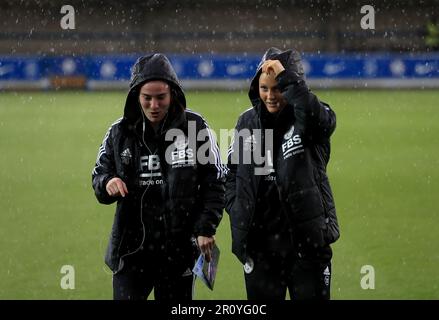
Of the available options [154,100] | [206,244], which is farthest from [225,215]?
[154,100]

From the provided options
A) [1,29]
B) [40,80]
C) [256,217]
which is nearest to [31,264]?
[256,217]

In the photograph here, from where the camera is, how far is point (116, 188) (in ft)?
15.7

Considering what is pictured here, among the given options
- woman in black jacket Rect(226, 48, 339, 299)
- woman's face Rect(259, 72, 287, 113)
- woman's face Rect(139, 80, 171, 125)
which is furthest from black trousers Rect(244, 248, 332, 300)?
woman's face Rect(139, 80, 171, 125)

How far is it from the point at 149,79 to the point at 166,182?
0.64 metres

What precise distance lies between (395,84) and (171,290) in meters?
23.7

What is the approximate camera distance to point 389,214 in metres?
10.7

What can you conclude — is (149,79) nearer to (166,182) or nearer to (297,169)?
(166,182)

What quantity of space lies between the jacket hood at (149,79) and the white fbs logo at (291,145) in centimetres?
67

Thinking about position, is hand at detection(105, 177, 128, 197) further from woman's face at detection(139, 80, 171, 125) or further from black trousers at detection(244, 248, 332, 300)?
black trousers at detection(244, 248, 332, 300)

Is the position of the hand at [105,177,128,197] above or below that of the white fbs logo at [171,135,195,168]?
below

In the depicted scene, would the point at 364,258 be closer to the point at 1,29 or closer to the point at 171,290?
the point at 171,290

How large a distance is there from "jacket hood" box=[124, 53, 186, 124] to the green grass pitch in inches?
102

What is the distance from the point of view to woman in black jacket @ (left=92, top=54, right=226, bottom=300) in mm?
4984

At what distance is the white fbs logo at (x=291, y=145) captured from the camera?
16.1 feet
